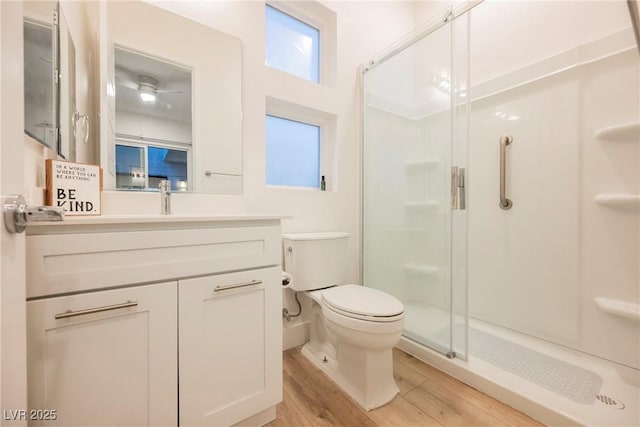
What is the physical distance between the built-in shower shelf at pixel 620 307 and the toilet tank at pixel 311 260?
139 cm

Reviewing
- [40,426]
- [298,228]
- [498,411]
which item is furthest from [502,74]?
[40,426]

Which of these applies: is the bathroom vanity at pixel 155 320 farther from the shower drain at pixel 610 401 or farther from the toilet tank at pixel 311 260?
the shower drain at pixel 610 401

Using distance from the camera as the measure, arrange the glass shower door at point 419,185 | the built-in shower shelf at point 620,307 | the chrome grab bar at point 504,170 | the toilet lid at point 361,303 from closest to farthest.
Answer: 1. the toilet lid at point 361,303
2. the built-in shower shelf at point 620,307
3. the glass shower door at point 419,185
4. the chrome grab bar at point 504,170

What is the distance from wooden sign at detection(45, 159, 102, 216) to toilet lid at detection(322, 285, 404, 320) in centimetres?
106

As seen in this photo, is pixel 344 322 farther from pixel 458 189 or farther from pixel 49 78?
pixel 49 78

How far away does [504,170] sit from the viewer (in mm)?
1793

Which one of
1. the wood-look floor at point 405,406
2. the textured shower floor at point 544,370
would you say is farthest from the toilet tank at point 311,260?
the textured shower floor at point 544,370

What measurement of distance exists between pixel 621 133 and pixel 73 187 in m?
2.44

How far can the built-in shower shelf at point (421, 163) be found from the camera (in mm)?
1620

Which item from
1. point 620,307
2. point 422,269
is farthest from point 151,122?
point 620,307

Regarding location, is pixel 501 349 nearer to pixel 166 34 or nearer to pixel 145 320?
pixel 145 320

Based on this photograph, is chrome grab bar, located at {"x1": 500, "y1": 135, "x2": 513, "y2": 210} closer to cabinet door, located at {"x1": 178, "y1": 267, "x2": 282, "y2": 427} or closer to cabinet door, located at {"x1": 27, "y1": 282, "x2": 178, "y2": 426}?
cabinet door, located at {"x1": 178, "y1": 267, "x2": 282, "y2": 427}

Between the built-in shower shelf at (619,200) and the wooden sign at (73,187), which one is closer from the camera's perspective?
the wooden sign at (73,187)

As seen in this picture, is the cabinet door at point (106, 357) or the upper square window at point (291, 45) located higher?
the upper square window at point (291, 45)
